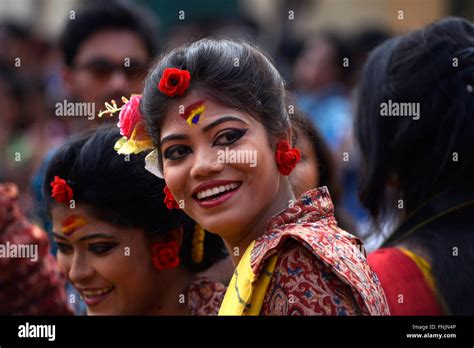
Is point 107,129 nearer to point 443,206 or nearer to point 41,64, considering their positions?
point 443,206

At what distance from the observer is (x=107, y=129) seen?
3.35 meters

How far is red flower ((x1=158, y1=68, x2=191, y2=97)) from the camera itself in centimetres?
266

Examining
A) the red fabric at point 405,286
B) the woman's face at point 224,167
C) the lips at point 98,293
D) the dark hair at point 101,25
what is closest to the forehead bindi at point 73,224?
the lips at point 98,293

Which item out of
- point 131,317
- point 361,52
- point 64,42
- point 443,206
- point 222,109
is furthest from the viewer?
point 361,52

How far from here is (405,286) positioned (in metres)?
3.03

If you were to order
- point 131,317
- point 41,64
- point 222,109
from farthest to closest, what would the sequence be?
point 41,64, point 131,317, point 222,109

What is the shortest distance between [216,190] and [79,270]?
777 mm

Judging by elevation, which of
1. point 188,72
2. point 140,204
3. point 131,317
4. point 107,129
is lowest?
point 131,317

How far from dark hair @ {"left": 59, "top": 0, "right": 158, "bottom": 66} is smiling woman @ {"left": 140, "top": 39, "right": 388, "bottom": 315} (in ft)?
8.05

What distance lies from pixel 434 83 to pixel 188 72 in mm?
935

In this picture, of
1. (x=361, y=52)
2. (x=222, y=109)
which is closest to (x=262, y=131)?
(x=222, y=109)

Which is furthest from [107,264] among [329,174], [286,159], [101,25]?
[101,25]

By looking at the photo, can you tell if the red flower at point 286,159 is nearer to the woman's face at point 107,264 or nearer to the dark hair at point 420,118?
the dark hair at point 420,118

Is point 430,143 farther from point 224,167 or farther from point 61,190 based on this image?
point 61,190
